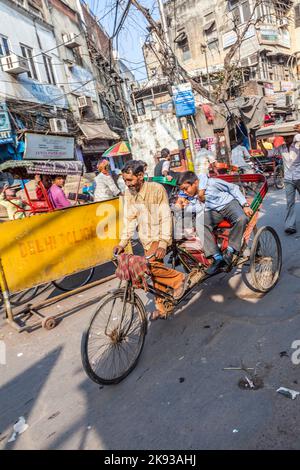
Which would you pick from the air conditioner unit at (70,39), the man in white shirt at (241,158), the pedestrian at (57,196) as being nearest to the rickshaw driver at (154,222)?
the pedestrian at (57,196)

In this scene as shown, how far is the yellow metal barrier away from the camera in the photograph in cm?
420

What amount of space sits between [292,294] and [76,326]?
269 centimetres

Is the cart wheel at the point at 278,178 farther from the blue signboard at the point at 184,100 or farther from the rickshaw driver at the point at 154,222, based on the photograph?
the rickshaw driver at the point at 154,222

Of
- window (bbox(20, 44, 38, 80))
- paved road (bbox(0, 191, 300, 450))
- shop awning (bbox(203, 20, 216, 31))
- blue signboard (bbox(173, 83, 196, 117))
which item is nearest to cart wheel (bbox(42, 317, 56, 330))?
paved road (bbox(0, 191, 300, 450))

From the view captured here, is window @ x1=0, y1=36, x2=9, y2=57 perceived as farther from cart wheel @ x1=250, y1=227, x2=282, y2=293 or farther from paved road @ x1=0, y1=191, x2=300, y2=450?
cart wheel @ x1=250, y1=227, x2=282, y2=293

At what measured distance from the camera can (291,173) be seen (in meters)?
6.36

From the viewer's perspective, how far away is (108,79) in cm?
3089

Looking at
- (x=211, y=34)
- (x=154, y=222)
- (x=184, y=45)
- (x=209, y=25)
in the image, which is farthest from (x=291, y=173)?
(x=184, y=45)

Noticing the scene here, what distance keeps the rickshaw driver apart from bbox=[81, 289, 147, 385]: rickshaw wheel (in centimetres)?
37

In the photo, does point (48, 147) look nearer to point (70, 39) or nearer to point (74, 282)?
point (74, 282)

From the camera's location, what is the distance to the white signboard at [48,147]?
553 centimetres

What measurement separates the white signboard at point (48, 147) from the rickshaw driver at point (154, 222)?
2.68m

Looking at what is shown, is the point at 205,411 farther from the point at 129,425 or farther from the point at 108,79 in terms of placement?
the point at 108,79

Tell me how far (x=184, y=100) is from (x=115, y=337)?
16.9m
